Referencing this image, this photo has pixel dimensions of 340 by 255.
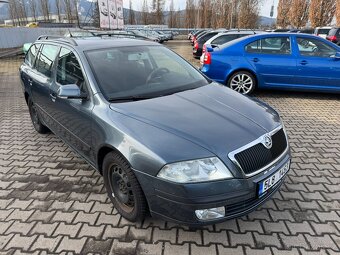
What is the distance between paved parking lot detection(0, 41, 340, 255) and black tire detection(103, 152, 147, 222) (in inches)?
5.4

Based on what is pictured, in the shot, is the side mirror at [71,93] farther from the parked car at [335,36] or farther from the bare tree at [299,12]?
the bare tree at [299,12]

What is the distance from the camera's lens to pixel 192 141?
238 cm

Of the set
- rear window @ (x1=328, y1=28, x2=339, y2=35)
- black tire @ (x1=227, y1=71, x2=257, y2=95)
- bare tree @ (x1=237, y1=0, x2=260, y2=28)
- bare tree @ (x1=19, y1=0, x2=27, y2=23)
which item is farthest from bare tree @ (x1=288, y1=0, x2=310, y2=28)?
bare tree @ (x1=19, y1=0, x2=27, y2=23)

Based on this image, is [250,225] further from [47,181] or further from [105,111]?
[47,181]

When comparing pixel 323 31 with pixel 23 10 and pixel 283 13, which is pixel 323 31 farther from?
pixel 23 10

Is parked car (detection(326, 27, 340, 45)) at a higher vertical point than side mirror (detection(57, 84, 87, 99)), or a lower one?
lower

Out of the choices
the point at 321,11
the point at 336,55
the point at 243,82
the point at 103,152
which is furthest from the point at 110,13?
the point at 321,11

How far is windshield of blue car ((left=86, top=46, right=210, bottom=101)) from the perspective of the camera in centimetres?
313

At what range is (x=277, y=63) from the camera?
696 cm

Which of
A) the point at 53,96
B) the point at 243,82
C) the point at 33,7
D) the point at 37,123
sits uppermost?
the point at 33,7

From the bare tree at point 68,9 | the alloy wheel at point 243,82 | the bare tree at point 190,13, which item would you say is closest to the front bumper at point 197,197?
the alloy wheel at point 243,82

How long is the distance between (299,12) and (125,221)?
44.2 meters

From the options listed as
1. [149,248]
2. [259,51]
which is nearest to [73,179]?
[149,248]

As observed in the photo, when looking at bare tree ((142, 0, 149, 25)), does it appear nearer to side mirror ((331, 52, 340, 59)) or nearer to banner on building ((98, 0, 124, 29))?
banner on building ((98, 0, 124, 29))
